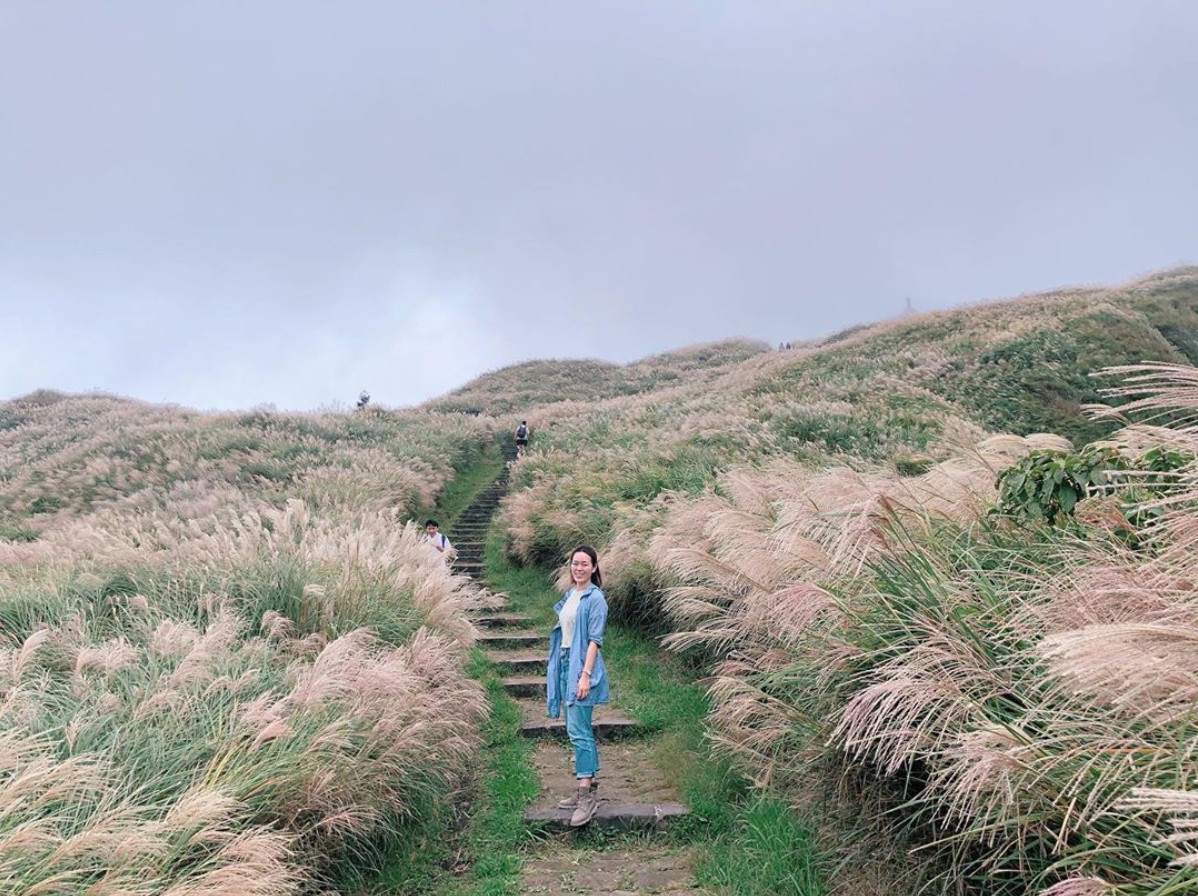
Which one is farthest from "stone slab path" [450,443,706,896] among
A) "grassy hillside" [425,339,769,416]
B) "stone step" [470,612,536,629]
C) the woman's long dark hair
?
"grassy hillside" [425,339,769,416]

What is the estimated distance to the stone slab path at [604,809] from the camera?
16.5ft

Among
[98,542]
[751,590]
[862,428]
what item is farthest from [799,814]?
[862,428]

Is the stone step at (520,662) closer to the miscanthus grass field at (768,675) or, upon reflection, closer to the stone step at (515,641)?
the stone step at (515,641)

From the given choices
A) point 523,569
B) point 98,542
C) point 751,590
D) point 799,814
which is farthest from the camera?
point 523,569

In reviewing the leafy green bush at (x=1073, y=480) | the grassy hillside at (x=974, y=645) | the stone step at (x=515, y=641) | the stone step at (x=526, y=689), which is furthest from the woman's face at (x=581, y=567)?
the stone step at (x=515, y=641)

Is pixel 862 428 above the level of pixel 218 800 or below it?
above

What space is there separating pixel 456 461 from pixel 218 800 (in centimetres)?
2204

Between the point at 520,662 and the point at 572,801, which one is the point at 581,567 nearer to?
the point at 572,801

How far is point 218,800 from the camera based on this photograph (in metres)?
3.27

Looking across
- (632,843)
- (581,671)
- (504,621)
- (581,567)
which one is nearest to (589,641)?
(581,671)

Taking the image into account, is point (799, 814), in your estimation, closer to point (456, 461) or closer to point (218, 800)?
point (218, 800)

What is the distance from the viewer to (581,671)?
5.98m

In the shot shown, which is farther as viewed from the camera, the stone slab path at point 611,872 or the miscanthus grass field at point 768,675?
the stone slab path at point 611,872

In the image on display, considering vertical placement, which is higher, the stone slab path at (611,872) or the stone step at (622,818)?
the stone step at (622,818)
